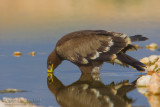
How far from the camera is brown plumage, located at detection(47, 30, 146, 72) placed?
12.9 m

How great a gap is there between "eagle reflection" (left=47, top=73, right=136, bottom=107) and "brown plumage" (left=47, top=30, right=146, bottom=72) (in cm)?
81

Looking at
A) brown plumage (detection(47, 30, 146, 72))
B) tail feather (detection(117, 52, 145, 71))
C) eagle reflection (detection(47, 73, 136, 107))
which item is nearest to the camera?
eagle reflection (detection(47, 73, 136, 107))

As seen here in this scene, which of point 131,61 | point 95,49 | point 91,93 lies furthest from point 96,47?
point 91,93

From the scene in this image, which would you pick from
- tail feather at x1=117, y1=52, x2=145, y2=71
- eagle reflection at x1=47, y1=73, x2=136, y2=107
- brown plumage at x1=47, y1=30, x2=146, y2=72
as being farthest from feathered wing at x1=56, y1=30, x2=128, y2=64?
eagle reflection at x1=47, y1=73, x2=136, y2=107

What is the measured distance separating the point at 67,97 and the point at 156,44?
24.9 ft

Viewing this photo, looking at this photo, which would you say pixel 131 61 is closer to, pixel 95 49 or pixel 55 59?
pixel 95 49

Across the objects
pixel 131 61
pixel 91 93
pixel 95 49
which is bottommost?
pixel 91 93

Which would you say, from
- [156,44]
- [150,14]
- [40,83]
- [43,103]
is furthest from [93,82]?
[150,14]

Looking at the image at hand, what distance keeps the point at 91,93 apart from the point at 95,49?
113 inches

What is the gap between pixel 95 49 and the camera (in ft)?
42.8

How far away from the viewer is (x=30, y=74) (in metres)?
12.7

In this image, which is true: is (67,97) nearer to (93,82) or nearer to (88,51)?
(93,82)

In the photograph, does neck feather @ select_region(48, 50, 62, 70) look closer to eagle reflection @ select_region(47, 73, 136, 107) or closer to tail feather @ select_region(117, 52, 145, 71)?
eagle reflection @ select_region(47, 73, 136, 107)

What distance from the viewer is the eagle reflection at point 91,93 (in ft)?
30.9
